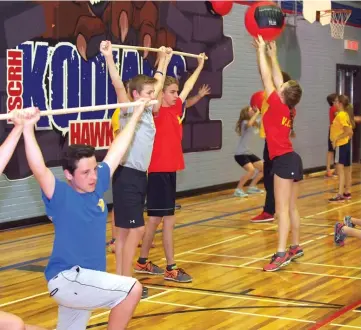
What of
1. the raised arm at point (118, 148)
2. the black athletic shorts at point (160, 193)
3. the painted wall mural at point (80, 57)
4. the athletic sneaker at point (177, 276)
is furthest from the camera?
→ the painted wall mural at point (80, 57)

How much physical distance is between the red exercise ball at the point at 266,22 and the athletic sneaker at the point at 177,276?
2538 mm

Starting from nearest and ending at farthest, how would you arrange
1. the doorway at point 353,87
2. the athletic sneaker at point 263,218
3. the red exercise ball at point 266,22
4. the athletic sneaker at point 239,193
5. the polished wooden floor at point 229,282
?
the polished wooden floor at point 229,282, the red exercise ball at point 266,22, the athletic sneaker at point 263,218, the athletic sneaker at point 239,193, the doorway at point 353,87

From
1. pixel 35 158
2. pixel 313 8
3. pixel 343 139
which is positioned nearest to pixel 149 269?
pixel 35 158

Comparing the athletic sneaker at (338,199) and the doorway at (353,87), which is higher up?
the doorway at (353,87)

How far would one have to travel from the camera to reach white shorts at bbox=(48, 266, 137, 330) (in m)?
3.69

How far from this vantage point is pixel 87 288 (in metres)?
3.69

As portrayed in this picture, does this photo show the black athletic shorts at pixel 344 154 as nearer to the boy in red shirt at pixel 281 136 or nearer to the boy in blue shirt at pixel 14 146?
the boy in red shirt at pixel 281 136

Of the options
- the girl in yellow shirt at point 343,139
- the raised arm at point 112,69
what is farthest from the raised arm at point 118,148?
the girl in yellow shirt at point 343,139

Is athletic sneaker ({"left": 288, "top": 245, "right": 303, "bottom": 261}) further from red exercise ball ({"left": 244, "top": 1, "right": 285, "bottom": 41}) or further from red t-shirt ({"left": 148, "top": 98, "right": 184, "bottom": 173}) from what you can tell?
red exercise ball ({"left": 244, "top": 1, "right": 285, "bottom": 41})

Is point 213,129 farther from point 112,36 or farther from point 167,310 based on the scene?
point 167,310

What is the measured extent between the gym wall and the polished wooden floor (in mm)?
1020

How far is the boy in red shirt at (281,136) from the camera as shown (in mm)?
6531

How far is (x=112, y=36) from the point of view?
10359 mm

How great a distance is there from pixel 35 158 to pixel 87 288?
72 centimetres
